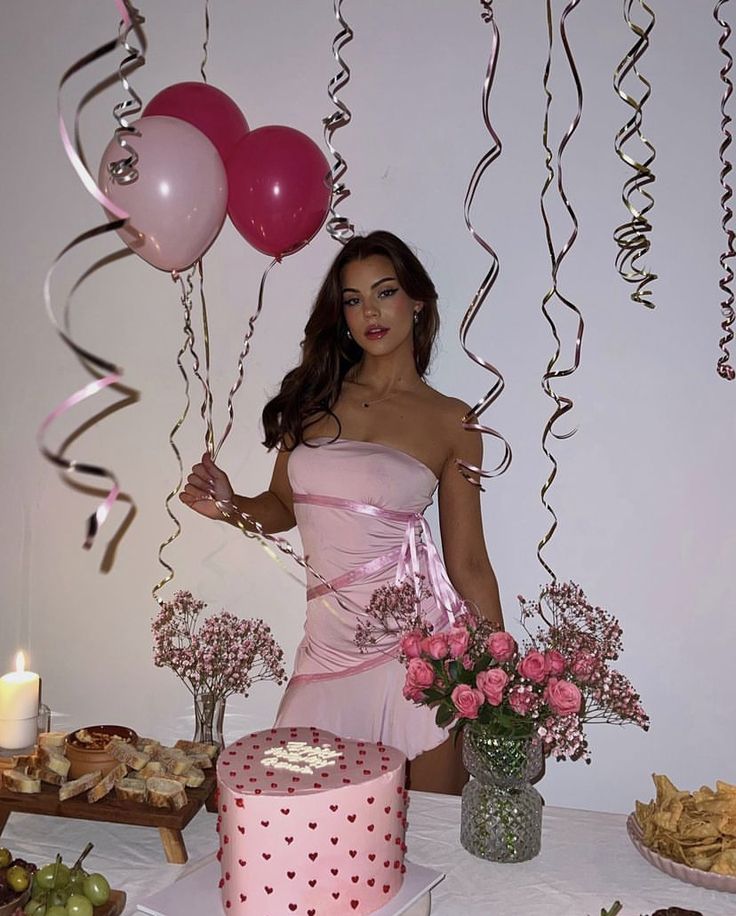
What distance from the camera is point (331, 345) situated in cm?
218

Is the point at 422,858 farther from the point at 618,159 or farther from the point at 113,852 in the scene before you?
the point at 618,159

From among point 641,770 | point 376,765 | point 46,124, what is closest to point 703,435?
point 641,770

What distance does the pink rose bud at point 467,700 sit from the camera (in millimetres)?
1246

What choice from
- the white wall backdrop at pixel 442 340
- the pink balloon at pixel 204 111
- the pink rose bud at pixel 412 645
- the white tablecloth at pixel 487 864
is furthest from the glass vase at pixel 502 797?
the pink balloon at pixel 204 111

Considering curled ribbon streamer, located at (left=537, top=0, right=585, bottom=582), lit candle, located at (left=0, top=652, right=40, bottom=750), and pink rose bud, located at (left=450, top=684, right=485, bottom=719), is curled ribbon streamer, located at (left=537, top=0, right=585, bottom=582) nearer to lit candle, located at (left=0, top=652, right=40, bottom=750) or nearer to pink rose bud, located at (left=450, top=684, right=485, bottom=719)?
pink rose bud, located at (left=450, top=684, right=485, bottom=719)

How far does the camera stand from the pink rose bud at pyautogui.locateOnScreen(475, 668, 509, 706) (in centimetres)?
124

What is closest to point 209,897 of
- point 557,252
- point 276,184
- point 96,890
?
point 96,890

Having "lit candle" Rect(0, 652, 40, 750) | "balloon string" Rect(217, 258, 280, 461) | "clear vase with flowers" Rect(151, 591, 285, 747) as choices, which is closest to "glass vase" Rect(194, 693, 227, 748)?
"clear vase with flowers" Rect(151, 591, 285, 747)

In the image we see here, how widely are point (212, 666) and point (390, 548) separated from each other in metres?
0.49

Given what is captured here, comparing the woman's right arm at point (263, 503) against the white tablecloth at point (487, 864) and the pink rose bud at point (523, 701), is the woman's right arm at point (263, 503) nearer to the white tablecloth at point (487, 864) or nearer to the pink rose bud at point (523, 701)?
the white tablecloth at point (487, 864)

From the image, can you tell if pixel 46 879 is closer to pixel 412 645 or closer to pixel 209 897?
pixel 209 897

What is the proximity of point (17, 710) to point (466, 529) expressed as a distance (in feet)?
3.14

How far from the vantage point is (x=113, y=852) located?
4.49ft

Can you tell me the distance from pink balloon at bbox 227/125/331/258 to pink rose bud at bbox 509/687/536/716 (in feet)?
3.24
